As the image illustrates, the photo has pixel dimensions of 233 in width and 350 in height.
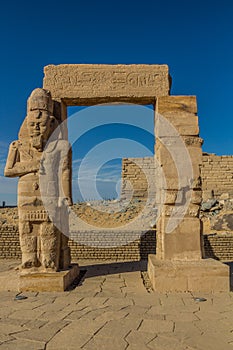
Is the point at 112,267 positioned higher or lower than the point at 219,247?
lower

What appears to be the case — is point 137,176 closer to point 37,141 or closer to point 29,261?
point 37,141

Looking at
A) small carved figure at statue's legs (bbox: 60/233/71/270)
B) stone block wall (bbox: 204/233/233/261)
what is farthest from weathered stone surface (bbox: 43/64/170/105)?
stone block wall (bbox: 204/233/233/261)

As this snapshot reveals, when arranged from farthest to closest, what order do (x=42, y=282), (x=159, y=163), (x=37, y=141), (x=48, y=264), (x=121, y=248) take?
1. (x=121, y=248)
2. (x=159, y=163)
3. (x=37, y=141)
4. (x=48, y=264)
5. (x=42, y=282)

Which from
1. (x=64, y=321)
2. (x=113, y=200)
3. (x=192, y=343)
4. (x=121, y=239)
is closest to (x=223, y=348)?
(x=192, y=343)

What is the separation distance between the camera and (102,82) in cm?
578

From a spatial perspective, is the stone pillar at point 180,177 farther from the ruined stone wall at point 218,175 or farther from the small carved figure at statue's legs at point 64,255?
the ruined stone wall at point 218,175

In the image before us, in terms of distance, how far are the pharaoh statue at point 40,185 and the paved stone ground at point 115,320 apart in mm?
652

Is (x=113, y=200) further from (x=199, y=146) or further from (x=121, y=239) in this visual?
(x=199, y=146)

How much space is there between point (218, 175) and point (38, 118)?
14.6m

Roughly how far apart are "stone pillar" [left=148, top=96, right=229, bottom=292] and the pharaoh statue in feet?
5.67

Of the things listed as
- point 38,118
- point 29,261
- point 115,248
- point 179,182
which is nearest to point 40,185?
point 38,118

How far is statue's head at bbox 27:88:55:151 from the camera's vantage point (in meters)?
5.19

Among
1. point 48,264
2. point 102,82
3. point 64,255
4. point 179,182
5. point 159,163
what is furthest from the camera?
point 102,82

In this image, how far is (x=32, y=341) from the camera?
294 cm
